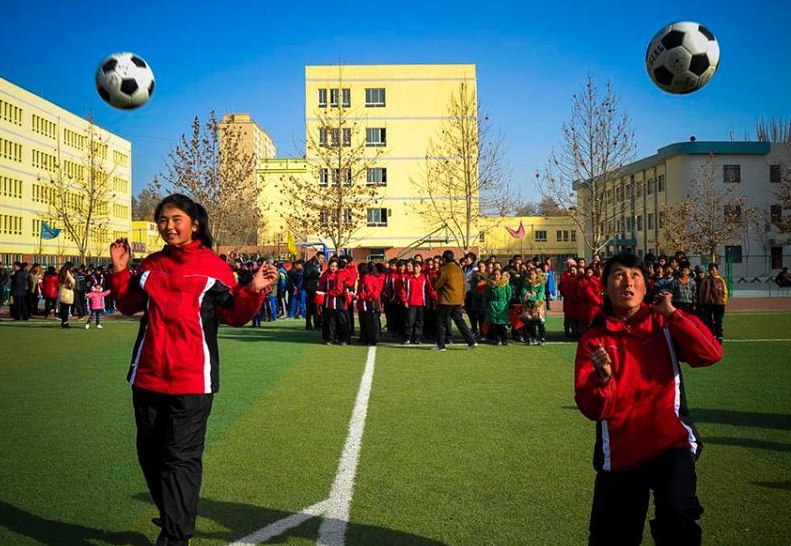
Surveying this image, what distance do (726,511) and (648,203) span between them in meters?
60.2

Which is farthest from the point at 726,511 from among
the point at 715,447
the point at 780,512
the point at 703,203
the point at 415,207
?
the point at 703,203

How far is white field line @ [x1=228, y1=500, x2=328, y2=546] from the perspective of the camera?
4.36m

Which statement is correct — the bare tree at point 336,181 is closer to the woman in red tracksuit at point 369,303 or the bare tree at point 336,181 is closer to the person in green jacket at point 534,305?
the woman in red tracksuit at point 369,303

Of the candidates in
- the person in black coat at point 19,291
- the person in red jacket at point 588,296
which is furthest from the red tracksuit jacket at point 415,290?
the person in black coat at point 19,291

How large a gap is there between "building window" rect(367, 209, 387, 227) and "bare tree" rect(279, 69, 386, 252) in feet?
2.31

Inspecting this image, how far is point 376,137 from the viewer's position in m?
51.5

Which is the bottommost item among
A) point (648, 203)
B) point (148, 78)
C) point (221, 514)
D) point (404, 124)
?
point (221, 514)

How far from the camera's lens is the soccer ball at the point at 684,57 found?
8133mm

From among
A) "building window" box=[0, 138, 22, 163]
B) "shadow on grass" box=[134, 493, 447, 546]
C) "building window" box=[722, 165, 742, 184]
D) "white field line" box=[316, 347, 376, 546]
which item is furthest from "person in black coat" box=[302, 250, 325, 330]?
"building window" box=[722, 165, 742, 184]

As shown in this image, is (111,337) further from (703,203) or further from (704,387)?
(703,203)

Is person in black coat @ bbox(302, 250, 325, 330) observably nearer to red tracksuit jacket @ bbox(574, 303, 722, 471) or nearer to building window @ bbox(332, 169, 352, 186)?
red tracksuit jacket @ bbox(574, 303, 722, 471)

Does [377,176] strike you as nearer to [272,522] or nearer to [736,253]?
[736,253]

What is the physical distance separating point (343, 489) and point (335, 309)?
427 inches

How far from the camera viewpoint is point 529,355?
1384 centimetres
